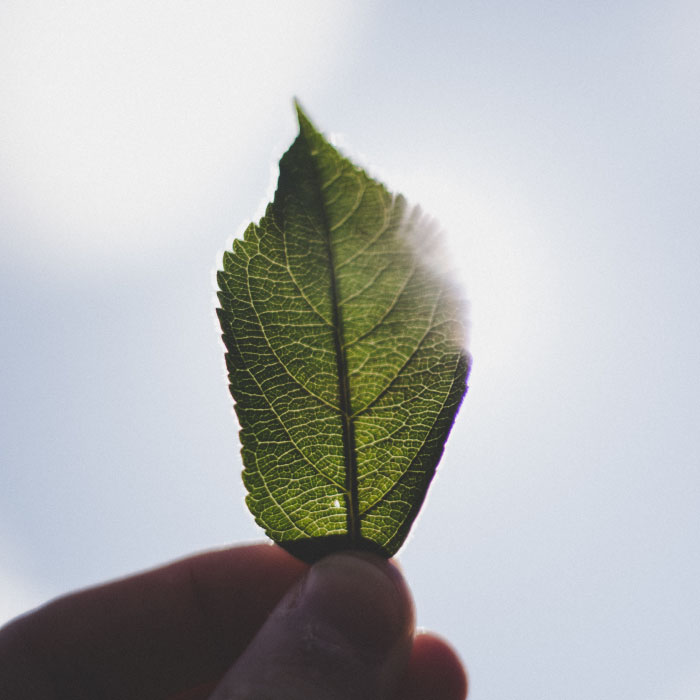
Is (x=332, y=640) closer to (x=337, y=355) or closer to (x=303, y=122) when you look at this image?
(x=337, y=355)

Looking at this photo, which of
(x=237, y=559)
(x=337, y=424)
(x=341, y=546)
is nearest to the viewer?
(x=337, y=424)

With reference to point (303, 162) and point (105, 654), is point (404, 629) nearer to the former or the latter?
point (303, 162)

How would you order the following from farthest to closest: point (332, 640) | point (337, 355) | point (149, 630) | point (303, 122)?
point (149, 630) < point (332, 640) < point (337, 355) < point (303, 122)

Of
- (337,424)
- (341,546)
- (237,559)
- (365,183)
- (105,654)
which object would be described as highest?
(365,183)

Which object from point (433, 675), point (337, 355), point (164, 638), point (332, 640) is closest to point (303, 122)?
point (337, 355)

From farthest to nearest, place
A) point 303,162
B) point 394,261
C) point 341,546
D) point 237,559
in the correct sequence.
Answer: point 237,559
point 341,546
point 394,261
point 303,162

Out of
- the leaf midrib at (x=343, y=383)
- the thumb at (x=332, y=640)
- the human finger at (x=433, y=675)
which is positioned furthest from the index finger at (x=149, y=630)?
the leaf midrib at (x=343, y=383)

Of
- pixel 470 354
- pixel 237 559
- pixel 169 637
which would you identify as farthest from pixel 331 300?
pixel 169 637
